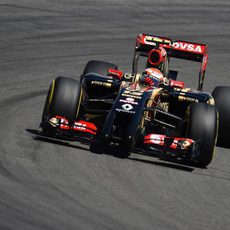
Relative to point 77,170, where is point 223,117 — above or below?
above

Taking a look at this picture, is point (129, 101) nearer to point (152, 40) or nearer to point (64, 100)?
point (64, 100)

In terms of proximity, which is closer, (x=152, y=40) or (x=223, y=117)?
(x=223, y=117)

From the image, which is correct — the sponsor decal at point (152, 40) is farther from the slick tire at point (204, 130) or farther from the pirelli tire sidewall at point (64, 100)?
the slick tire at point (204, 130)

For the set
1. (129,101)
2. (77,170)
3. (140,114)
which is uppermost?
(129,101)

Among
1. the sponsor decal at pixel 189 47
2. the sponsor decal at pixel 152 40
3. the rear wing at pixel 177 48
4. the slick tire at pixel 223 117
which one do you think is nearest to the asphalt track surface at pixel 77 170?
the slick tire at pixel 223 117

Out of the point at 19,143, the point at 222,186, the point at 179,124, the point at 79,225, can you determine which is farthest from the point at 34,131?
the point at 79,225

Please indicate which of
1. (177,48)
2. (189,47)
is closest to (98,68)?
(177,48)

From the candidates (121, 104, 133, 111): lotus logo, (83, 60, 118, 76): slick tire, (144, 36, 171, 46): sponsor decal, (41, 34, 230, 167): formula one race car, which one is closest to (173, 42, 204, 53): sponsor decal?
(144, 36, 171, 46): sponsor decal

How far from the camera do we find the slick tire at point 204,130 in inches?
548

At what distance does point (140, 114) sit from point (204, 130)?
3.42 feet

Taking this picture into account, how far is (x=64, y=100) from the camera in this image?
1457 cm

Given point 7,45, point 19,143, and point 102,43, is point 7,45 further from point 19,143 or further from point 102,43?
point 19,143

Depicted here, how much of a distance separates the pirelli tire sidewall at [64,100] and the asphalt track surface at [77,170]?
1.83 feet

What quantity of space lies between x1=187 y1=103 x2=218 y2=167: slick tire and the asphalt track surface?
26cm
